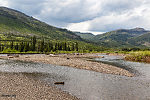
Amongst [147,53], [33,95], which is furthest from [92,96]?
[147,53]

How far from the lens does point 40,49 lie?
156875 millimetres

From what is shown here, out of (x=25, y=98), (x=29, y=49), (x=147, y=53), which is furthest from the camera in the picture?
(x=29, y=49)

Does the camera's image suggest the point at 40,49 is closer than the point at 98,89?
No

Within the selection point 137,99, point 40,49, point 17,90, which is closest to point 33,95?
point 17,90

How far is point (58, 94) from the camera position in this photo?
844 inches

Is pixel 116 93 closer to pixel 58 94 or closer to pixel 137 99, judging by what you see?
pixel 137 99

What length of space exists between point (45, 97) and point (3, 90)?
7.93 metres

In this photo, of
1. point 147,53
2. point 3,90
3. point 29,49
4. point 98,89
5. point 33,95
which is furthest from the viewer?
point 29,49

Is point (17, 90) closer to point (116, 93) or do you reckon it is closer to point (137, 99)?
point (116, 93)

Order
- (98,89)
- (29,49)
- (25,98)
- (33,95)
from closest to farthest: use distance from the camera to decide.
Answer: (25,98) → (33,95) → (98,89) → (29,49)

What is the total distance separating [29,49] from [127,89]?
145 m

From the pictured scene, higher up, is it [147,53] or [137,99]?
[147,53]

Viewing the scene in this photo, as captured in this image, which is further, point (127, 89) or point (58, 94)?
point (127, 89)

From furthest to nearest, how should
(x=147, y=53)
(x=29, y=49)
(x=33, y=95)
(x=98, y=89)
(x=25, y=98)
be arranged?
(x=29, y=49)
(x=147, y=53)
(x=98, y=89)
(x=33, y=95)
(x=25, y=98)
